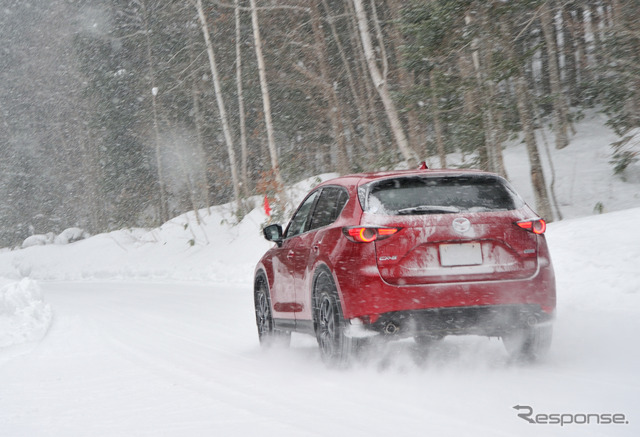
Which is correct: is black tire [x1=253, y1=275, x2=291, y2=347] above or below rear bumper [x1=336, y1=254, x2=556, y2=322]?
below

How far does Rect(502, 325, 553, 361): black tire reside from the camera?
5750 mm

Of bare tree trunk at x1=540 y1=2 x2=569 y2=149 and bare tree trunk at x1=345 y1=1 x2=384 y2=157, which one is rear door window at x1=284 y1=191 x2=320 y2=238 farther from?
bare tree trunk at x1=345 y1=1 x2=384 y2=157

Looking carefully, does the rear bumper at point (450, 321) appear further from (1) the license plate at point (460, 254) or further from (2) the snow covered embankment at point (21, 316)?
(2) the snow covered embankment at point (21, 316)

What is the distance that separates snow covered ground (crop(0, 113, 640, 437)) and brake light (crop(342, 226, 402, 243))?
41.1 inches

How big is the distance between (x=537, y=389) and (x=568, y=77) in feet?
87.7

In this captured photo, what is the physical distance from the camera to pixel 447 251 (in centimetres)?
543

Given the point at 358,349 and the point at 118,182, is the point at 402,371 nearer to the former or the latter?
the point at 358,349

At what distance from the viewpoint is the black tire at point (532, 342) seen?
5750 millimetres

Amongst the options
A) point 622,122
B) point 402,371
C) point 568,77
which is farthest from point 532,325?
point 568,77

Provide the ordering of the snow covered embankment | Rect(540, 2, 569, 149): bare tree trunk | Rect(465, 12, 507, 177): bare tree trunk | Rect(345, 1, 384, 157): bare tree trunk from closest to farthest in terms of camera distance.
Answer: the snow covered embankment
Rect(465, 12, 507, 177): bare tree trunk
Rect(540, 2, 569, 149): bare tree trunk
Rect(345, 1, 384, 157): bare tree trunk

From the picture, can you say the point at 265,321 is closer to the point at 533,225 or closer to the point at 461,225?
the point at 461,225

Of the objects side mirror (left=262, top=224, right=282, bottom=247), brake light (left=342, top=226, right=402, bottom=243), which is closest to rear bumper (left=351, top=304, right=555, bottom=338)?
brake light (left=342, top=226, right=402, bottom=243)

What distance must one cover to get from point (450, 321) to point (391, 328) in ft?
1.46

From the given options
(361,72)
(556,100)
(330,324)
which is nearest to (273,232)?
(330,324)
